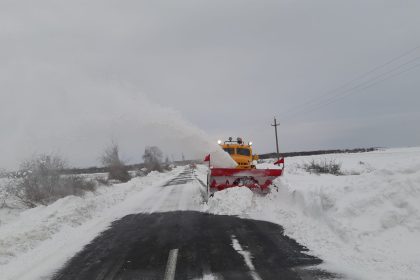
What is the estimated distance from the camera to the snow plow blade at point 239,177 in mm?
14883

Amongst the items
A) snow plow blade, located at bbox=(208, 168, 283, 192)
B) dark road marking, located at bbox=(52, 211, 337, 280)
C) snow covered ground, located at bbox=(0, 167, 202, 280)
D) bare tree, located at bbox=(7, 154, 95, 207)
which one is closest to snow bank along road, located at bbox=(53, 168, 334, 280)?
dark road marking, located at bbox=(52, 211, 337, 280)

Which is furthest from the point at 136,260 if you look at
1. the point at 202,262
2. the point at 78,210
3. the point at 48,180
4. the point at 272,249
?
the point at 48,180

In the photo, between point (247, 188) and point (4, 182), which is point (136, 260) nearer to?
point (247, 188)

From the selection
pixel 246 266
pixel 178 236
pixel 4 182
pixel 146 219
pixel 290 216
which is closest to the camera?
pixel 246 266

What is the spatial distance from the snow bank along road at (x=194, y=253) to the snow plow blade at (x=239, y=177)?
10.8 ft

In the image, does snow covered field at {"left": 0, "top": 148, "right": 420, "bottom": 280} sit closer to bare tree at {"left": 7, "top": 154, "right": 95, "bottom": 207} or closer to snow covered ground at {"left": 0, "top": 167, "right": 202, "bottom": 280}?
snow covered ground at {"left": 0, "top": 167, "right": 202, "bottom": 280}

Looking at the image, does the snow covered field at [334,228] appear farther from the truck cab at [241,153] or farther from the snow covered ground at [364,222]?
the truck cab at [241,153]

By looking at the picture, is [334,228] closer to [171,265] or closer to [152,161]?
[171,265]

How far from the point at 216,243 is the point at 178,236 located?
1353 millimetres

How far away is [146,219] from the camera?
12.6 metres

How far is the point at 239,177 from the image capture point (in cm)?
1501

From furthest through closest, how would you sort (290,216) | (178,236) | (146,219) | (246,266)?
(146,219) < (290,216) < (178,236) < (246,266)

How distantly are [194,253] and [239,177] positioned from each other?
297 inches

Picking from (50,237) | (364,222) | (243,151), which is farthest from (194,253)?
(243,151)
